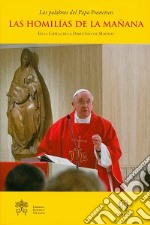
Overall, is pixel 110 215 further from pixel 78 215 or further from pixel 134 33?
pixel 134 33

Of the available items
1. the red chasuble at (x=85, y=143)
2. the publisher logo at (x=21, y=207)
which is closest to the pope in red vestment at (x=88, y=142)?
the red chasuble at (x=85, y=143)

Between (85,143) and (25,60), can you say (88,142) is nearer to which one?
(85,143)

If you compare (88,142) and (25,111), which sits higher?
(25,111)

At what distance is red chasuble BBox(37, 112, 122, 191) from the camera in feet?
5.45

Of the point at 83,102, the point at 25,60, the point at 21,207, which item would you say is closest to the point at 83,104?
the point at 83,102

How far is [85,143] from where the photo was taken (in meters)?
1.67

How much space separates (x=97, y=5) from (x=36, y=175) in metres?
0.58

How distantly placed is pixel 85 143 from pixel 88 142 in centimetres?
1

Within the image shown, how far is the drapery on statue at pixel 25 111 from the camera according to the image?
168 centimetres

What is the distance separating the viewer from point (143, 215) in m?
1.66

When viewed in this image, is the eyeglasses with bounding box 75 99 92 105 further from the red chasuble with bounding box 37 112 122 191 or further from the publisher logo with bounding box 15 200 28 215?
the publisher logo with bounding box 15 200 28 215

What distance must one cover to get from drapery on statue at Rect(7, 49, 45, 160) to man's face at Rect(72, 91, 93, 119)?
11 cm

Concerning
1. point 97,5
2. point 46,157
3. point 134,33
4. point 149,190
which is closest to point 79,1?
point 97,5

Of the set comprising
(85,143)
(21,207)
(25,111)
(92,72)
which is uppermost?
(92,72)
